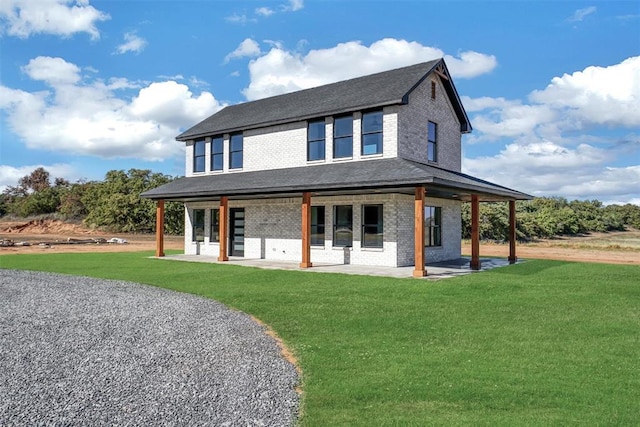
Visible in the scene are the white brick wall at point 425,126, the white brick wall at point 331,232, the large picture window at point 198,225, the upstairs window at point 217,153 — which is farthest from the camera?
the large picture window at point 198,225

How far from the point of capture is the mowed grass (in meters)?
4.55

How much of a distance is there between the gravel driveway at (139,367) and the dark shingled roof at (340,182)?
681 cm

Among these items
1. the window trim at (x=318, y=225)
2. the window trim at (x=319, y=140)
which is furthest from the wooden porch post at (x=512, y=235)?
the window trim at (x=319, y=140)

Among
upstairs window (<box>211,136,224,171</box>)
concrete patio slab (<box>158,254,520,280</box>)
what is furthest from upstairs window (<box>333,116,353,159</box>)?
upstairs window (<box>211,136,224,171</box>)

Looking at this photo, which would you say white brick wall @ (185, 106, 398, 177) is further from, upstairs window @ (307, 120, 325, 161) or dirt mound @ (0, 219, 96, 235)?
dirt mound @ (0, 219, 96, 235)

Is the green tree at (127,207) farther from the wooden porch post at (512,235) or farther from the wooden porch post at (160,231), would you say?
the wooden porch post at (512,235)

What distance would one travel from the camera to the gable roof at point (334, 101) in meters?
17.6

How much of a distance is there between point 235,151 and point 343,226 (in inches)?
291

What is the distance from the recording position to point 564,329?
25.8 feet

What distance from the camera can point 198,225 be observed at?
2345 centimetres

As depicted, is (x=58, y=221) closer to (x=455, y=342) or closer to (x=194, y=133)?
(x=194, y=133)

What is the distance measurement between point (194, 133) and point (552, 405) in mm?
21776

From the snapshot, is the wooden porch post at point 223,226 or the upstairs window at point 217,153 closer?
the wooden porch post at point 223,226

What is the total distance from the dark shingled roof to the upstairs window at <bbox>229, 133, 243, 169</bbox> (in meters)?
0.56
